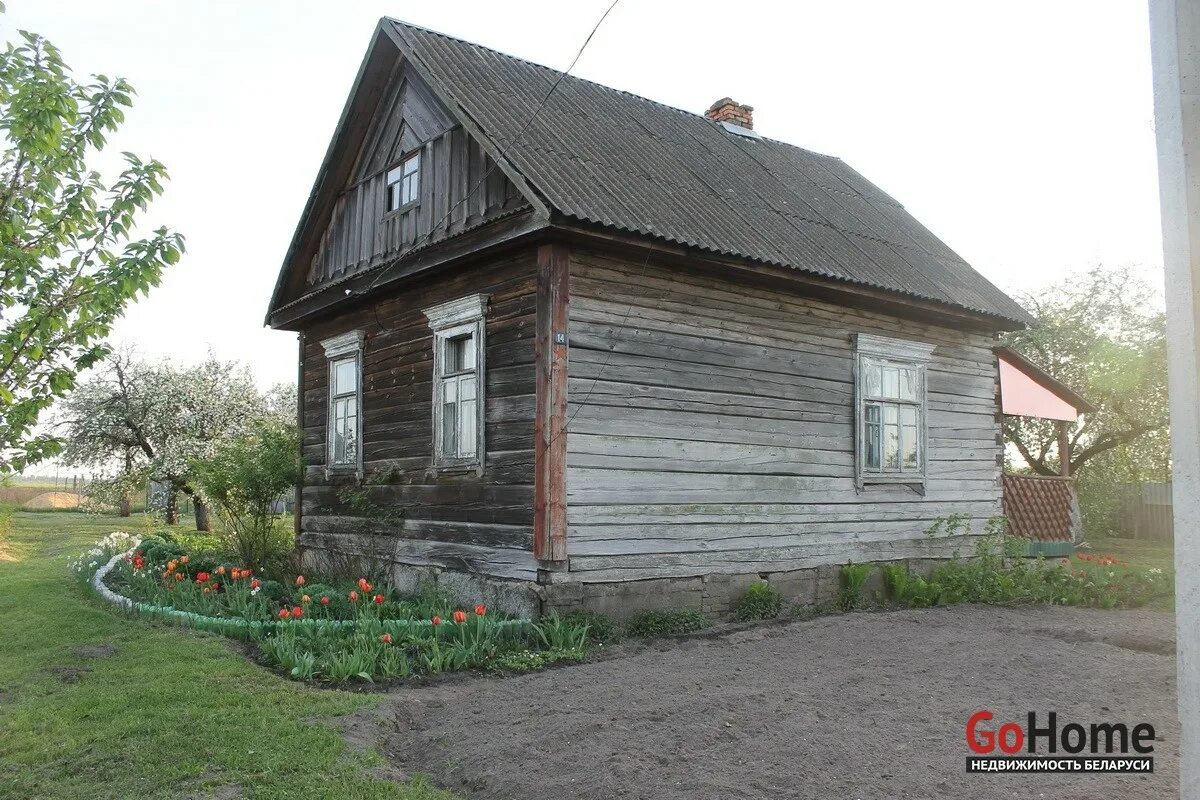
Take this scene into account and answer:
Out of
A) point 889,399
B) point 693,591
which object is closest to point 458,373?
point 693,591

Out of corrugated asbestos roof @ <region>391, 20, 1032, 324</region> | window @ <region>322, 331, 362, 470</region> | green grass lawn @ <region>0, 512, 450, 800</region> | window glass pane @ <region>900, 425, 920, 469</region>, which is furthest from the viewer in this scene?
window @ <region>322, 331, 362, 470</region>

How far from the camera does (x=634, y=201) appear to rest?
31.8ft

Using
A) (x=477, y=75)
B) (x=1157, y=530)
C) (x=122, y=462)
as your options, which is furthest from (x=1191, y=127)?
(x=122, y=462)

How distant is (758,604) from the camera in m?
10.0

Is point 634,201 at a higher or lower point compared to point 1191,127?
higher

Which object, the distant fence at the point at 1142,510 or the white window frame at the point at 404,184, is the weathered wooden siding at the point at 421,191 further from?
the distant fence at the point at 1142,510

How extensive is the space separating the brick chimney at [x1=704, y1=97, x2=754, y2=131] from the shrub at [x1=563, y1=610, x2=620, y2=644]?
9922 millimetres

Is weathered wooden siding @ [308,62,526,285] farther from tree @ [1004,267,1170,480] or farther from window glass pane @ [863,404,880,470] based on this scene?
tree @ [1004,267,1170,480]

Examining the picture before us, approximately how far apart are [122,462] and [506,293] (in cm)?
2481

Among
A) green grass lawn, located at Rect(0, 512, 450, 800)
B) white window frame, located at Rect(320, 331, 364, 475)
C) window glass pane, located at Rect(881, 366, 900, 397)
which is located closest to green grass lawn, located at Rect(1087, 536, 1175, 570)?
window glass pane, located at Rect(881, 366, 900, 397)

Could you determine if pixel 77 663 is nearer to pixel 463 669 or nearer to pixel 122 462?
pixel 463 669

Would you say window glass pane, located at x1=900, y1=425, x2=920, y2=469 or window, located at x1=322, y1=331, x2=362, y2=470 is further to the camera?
window, located at x1=322, y1=331, x2=362, y2=470

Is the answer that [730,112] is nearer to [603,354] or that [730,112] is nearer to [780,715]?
[603,354]

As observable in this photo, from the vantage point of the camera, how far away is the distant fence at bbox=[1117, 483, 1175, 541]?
25.9 metres
